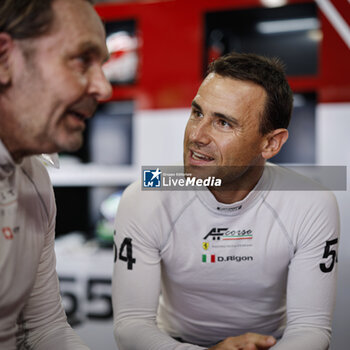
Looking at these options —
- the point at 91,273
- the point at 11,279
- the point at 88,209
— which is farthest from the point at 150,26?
the point at 11,279

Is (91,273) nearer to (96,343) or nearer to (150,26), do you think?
(96,343)

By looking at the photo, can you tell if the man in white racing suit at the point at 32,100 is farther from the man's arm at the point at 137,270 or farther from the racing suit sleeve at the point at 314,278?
the racing suit sleeve at the point at 314,278

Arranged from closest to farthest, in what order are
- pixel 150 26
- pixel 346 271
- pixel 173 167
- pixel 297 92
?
pixel 173 167 → pixel 346 271 → pixel 297 92 → pixel 150 26

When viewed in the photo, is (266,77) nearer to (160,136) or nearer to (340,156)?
(340,156)

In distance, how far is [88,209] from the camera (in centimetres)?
258

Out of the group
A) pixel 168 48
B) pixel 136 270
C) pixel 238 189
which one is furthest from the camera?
pixel 168 48

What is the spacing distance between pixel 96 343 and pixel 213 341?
3.63 ft

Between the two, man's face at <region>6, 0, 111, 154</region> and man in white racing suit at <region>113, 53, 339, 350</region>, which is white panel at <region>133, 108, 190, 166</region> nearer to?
man in white racing suit at <region>113, 53, 339, 350</region>

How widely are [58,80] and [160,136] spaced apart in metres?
1.50

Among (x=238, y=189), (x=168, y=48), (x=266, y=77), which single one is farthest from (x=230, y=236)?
(x=168, y=48)

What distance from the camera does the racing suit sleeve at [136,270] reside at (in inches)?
40.9

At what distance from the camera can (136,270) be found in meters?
1.07

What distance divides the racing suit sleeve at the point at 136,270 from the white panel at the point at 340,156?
105 centimetres

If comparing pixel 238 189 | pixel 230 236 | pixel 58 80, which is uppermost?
pixel 58 80
